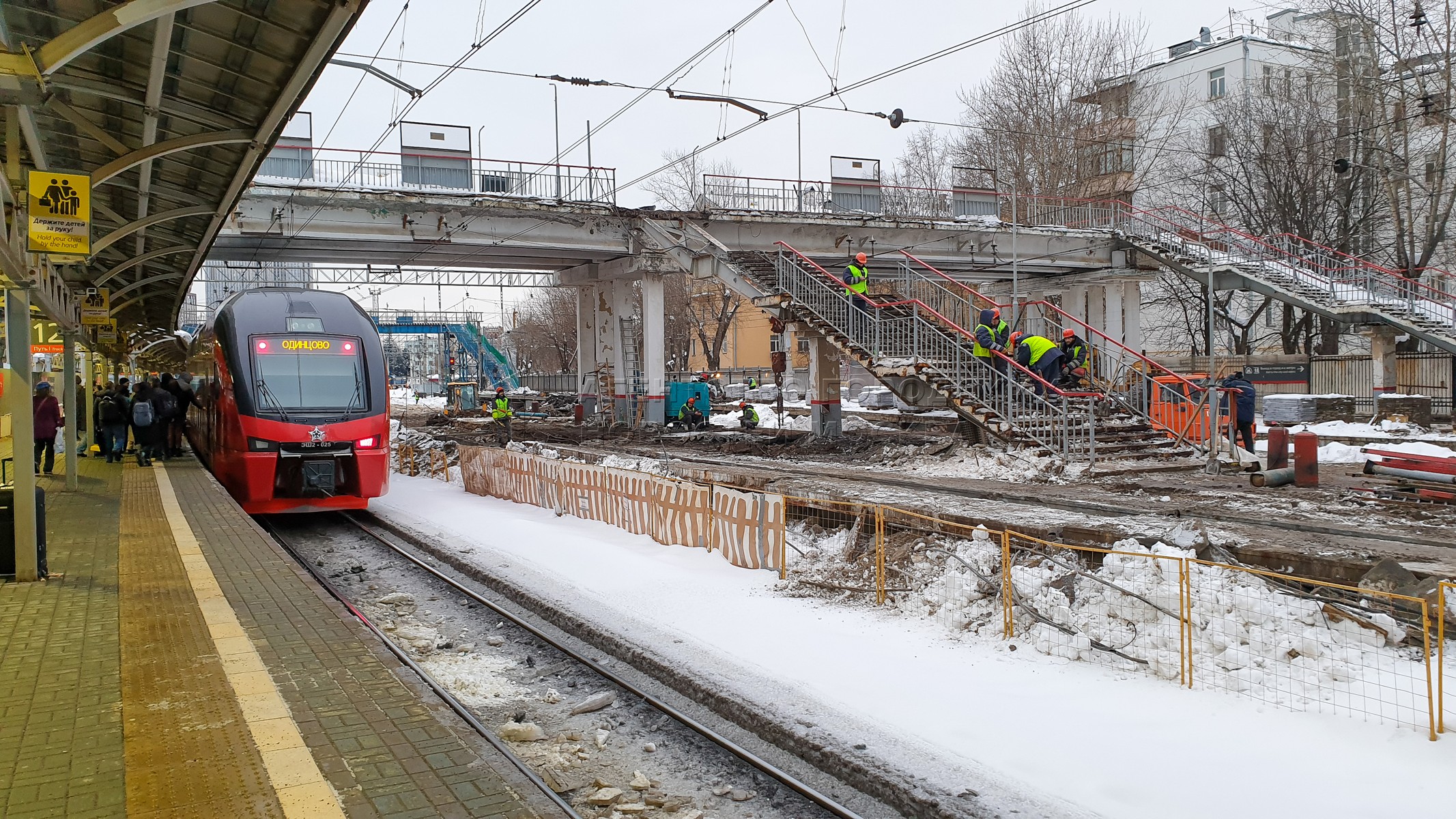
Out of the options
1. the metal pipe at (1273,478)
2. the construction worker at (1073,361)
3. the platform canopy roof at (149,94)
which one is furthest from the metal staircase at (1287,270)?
the platform canopy roof at (149,94)

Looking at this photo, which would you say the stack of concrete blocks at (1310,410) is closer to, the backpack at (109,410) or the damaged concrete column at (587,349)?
the damaged concrete column at (587,349)

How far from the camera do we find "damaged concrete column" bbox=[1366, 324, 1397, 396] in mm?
28453

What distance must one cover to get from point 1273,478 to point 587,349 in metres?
28.5

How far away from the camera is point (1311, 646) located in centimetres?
711

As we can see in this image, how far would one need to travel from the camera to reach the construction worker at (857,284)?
23.3 metres

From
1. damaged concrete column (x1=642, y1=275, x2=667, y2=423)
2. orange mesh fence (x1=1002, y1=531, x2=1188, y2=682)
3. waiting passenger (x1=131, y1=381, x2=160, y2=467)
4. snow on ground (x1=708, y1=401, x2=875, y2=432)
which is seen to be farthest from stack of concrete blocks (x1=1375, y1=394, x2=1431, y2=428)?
waiting passenger (x1=131, y1=381, x2=160, y2=467)

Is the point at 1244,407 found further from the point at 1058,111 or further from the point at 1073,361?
the point at 1058,111

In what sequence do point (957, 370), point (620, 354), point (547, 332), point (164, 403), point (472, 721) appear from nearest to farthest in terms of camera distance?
point (472, 721) < point (957, 370) < point (164, 403) < point (620, 354) < point (547, 332)

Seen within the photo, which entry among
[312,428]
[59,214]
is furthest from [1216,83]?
[59,214]

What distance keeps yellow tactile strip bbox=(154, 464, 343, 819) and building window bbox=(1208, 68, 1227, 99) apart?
176 ft

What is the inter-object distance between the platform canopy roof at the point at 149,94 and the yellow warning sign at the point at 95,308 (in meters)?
4.60

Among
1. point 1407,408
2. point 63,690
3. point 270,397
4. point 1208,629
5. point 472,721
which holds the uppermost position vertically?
point 270,397

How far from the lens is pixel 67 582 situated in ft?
29.0

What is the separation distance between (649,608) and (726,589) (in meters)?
1.00
